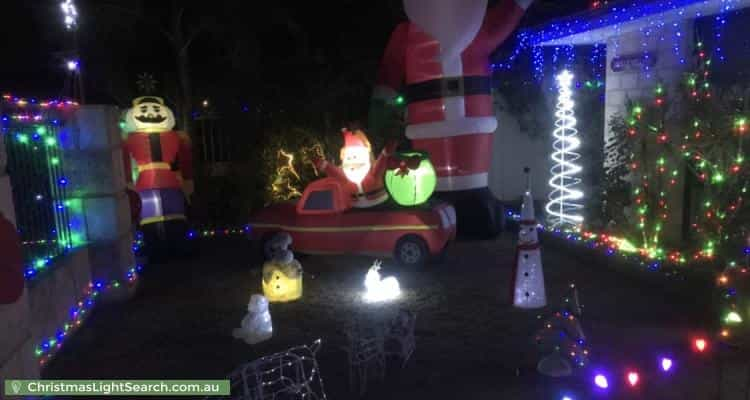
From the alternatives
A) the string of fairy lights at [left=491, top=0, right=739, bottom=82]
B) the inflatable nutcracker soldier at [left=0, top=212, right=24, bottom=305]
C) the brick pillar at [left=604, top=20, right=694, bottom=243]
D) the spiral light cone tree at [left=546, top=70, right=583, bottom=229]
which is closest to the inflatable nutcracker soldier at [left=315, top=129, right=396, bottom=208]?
the spiral light cone tree at [left=546, top=70, right=583, bottom=229]

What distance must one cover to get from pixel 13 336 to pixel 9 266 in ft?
3.55

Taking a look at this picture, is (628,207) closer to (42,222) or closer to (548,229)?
(548,229)

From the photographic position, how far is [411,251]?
870 centimetres

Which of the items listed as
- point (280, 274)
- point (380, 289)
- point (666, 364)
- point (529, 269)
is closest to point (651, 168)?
point (529, 269)

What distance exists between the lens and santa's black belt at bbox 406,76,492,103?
9586mm

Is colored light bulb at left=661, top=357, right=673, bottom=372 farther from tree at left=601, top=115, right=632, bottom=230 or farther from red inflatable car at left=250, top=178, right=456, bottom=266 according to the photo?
tree at left=601, top=115, right=632, bottom=230

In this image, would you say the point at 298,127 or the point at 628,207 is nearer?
the point at 628,207

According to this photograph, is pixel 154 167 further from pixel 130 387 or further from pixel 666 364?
pixel 666 364

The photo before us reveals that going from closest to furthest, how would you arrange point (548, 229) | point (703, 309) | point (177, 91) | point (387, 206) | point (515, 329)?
point (515, 329) < point (703, 309) < point (387, 206) < point (548, 229) < point (177, 91)

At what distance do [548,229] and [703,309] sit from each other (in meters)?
3.95

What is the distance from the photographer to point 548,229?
10.6 m

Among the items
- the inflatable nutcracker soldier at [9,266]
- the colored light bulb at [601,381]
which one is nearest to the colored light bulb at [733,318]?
the colored light bulb at [601,381]

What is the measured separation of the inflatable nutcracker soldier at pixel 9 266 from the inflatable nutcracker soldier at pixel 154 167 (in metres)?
6.07

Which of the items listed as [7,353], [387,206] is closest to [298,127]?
[387,206]
